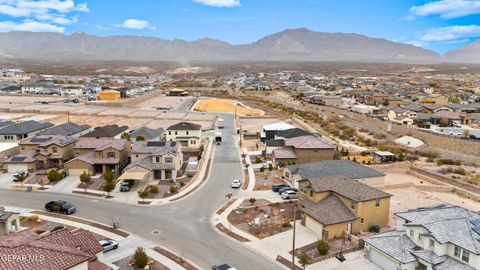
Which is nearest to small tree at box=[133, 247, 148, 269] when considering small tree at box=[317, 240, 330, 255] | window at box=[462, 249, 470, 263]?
small tree at box=[317, 240, 330, 255]

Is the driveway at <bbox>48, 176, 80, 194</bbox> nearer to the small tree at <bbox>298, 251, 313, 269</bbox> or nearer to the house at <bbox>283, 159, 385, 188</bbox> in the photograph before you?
the house at <bbox>283, 159, 385, 188</bbox>

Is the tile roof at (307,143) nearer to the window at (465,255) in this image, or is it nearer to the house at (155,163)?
the house at (155,163)

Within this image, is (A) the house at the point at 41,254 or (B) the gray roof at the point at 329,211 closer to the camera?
(A) the house at the point at 41,254

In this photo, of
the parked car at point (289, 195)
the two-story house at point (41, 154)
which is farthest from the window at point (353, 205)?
the two-story house at point (41, 154)

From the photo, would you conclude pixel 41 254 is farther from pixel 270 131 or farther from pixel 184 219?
pixel 270 131

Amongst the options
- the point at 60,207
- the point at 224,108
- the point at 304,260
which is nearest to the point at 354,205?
the point at 304,260

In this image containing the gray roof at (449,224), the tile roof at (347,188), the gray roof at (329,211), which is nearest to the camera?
the gray roof at (449,224)
